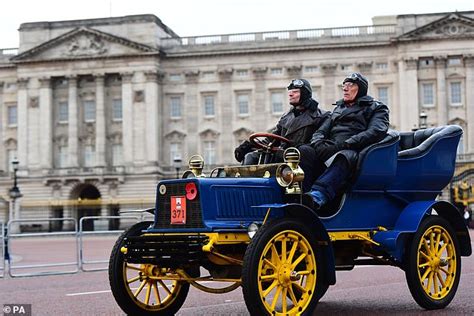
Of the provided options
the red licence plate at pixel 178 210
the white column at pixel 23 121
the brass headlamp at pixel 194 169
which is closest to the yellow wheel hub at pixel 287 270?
the red licence plate at pixel 178 210

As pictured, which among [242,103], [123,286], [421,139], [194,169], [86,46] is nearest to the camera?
[123,286]

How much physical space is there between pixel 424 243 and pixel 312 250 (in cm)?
197

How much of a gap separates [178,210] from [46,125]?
220 feet

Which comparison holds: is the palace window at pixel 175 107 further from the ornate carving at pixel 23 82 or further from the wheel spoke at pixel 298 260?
the wheel spoke at pixel 298 260

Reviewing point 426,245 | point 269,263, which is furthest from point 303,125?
point 269,263

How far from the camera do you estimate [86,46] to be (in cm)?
7312

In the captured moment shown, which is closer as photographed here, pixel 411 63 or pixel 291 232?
pixel 291 232

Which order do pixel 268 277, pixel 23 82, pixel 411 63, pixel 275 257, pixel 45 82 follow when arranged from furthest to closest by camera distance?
pixel 23 82, pixel 45 82, pixel 411 63, pixel 275 257, pixel 268 277

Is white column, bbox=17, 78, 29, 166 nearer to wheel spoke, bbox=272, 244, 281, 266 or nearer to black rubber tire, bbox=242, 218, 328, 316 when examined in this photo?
black rubber tire, bbox=242, 218, 328, 316

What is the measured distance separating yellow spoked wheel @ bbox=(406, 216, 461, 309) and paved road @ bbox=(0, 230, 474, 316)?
0.55 feet

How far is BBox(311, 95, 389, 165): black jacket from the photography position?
9102mm

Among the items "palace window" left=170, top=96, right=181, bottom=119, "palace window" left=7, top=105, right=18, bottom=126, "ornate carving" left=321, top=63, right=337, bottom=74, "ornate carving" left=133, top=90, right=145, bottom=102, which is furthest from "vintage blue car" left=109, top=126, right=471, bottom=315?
"palace window" left=7, top=105, right=18, bottom=126

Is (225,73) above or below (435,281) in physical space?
above

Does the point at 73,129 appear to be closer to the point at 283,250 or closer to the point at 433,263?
the point at 433,263
